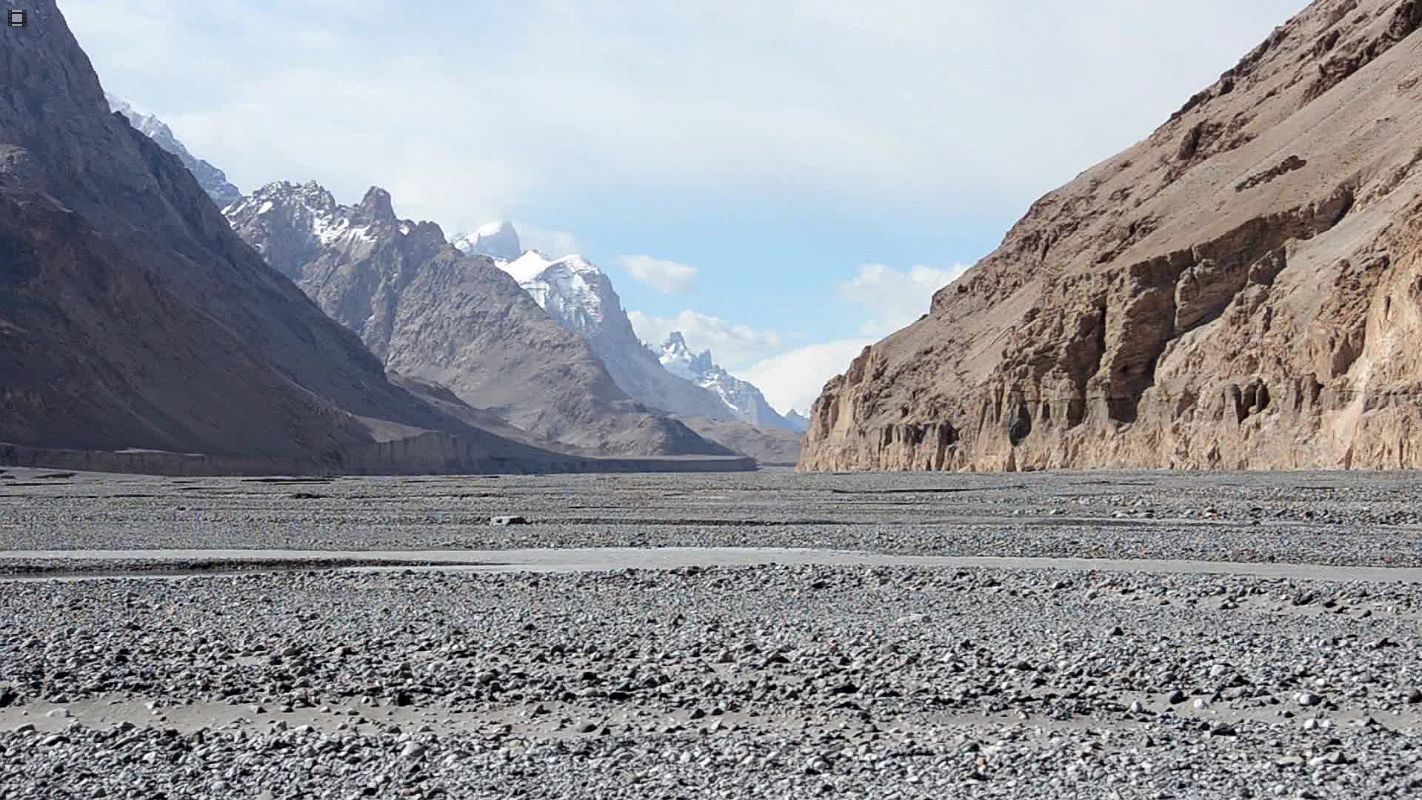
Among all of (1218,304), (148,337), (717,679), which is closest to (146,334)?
(148,337)

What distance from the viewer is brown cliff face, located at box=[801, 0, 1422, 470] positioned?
56.1 m

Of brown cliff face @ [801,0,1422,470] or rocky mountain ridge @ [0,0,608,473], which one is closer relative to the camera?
brown cliff face @ [801,0,1422,470]

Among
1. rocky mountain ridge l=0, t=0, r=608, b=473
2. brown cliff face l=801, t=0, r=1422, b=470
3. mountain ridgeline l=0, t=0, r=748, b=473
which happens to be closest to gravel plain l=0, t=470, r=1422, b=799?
brown cliff face l=801, t=0, r=1422, b=470

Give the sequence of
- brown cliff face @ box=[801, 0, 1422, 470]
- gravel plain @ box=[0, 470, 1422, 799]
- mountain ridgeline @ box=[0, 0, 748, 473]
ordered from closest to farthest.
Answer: gravel plain @ box=[0, 470, 1422, 799] → brown cliff face @ box=[801, 0, 1422, 470] → mountain ridgeline @ box=[0, 0, 748, 473]

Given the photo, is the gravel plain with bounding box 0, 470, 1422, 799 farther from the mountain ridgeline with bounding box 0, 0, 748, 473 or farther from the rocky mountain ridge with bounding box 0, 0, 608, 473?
the rocky mountain ridge with bounding box 0, 0, 608, 473

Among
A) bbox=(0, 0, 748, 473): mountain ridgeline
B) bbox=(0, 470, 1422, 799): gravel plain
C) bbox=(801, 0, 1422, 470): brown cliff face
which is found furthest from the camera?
bbox=(0, 0, 748, 473): mountain ridgeline

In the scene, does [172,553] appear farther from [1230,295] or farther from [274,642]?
[1230,295]

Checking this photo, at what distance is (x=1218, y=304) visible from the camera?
70000 millimetres

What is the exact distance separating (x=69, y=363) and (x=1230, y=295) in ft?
273

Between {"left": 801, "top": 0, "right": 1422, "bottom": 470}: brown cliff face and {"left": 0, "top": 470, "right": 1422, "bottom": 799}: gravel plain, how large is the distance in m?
35.3

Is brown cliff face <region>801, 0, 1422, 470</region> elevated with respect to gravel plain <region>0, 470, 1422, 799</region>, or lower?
elevated

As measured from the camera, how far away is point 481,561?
24.3 metres

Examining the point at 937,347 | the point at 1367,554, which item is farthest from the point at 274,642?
the point at 937,347

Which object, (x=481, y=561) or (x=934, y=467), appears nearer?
(x=481, y=561)
